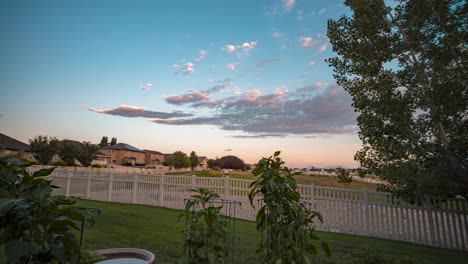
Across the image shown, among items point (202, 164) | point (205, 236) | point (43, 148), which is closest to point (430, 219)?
point (205, 236)

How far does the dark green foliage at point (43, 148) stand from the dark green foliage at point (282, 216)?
32.2 metres

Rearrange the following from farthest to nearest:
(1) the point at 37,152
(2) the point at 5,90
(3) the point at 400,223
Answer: (1) the point at 37,152, (2) the point at 5,90, (3) the point at 400,223

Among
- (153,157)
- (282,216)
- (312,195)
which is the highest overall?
(153,157)

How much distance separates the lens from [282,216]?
7.53 feet

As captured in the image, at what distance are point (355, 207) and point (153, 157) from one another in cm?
6435

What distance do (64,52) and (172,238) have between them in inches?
308

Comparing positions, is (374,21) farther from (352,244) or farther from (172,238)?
(172,238)

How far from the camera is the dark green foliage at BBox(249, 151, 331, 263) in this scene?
2.12 metres

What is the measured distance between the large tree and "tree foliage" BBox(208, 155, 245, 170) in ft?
169

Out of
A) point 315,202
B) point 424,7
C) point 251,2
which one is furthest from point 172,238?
point 251,2

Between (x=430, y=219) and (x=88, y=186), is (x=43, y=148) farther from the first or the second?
(x=430, y=219)

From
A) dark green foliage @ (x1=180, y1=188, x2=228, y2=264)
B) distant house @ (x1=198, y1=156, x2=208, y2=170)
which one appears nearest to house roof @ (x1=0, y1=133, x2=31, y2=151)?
dark green foliage @ (x1=180, y1=188, x2=228, y2=264)

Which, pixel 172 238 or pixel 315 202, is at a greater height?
pixel 315 202

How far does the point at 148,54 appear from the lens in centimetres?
892
